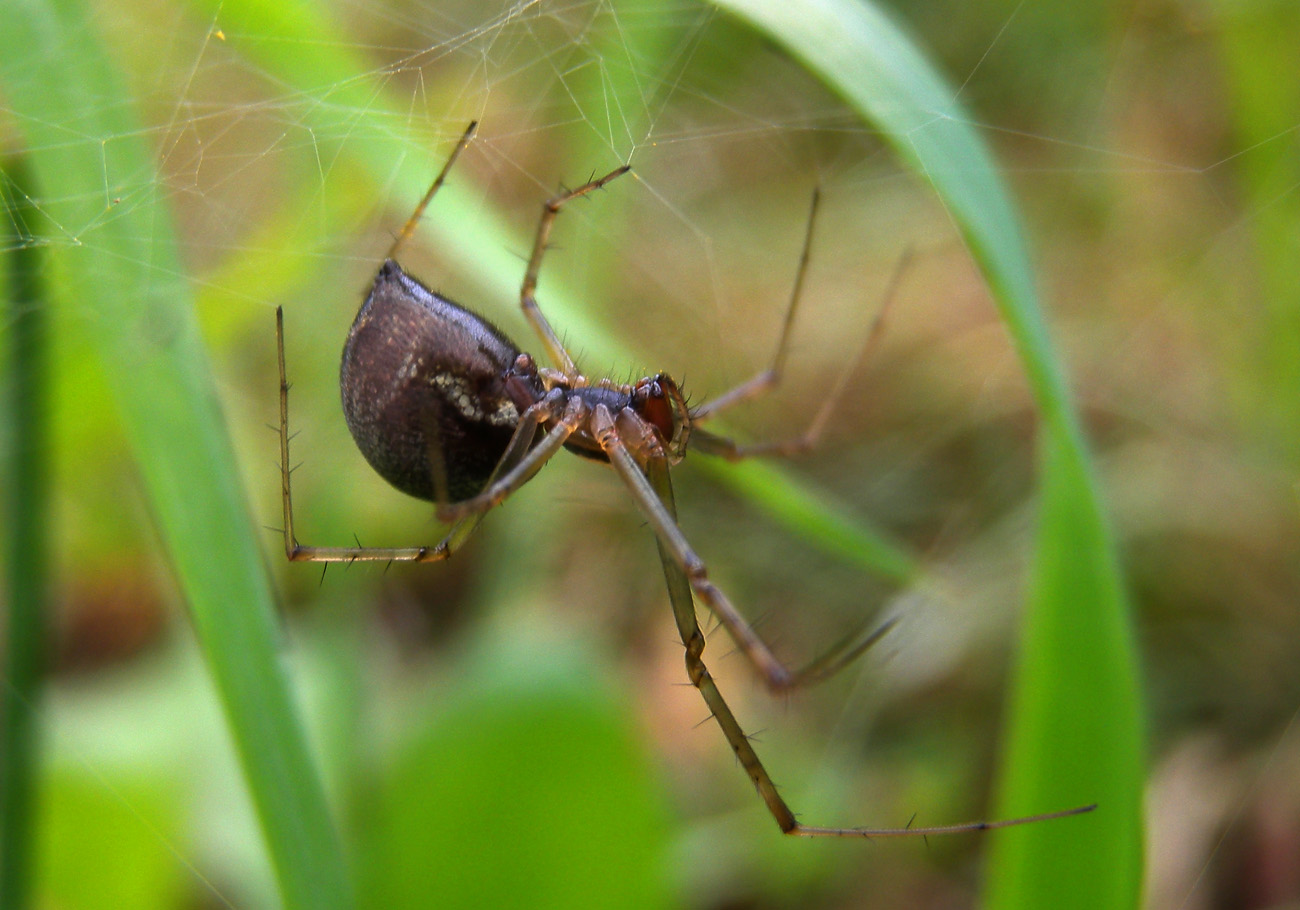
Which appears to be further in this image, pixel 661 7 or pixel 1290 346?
pixel 1290 346

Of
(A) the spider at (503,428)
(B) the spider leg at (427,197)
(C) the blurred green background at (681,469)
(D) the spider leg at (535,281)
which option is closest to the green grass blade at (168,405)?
(C) the blurred green background at (681,469)

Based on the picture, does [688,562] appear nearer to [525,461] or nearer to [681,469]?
[525,461]

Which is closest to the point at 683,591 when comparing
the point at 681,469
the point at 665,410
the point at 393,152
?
the point at 665,410

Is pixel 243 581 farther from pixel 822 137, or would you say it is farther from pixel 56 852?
pixel 822 137

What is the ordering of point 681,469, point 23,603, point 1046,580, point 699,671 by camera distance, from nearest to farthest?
point 1046,580, point 23,603, point 699,671, point 681,469

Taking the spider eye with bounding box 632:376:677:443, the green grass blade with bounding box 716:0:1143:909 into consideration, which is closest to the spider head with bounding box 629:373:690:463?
the spider eye with bounding box 632:376:677:443

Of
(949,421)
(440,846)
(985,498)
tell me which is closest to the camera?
(440,846)

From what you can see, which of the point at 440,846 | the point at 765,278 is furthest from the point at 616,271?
the point at 440,846
